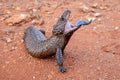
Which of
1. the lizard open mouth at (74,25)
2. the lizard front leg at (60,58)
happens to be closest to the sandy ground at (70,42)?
the lizard front leg at (60,58)

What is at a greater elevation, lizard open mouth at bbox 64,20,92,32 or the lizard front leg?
lizard open mouth at bbox 64,20,92,32

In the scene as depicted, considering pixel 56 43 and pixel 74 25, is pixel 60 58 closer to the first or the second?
pixel 56 43

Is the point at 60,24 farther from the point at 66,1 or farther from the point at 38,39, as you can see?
the point at 66,1

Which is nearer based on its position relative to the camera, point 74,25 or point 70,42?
point 74,25

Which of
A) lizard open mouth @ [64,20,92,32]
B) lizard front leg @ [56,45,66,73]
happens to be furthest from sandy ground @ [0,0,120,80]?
lizard open mouth @ [64,20,92,32]

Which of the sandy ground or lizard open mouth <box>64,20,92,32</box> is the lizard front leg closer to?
the sandy ground

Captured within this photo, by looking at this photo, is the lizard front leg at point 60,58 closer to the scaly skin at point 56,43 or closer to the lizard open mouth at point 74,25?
the scaly skin at point 56,43

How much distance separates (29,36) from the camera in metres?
5.62

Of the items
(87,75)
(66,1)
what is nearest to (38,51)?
(87,75)

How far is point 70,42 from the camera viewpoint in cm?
559

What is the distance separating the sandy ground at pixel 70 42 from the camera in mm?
4820

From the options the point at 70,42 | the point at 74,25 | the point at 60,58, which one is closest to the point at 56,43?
the point at 60,58

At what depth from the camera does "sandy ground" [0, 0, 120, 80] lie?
15.8ft

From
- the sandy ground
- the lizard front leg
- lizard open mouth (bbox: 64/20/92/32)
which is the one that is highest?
lizard open mouth (bbox: 64/20/92/32)
